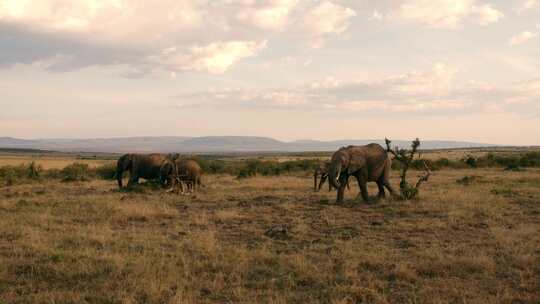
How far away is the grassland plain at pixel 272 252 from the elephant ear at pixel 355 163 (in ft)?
4.06

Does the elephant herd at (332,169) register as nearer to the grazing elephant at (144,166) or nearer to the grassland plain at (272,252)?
the grazing elephant at (144,166)

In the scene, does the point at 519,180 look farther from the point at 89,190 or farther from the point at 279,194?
the point at 89,190

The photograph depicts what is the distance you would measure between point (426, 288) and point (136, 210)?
387 inches

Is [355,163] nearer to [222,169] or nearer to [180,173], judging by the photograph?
[180,173]

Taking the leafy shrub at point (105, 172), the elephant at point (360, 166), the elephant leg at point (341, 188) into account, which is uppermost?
the elephant at point (360, 166)

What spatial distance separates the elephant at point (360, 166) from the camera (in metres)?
16.8

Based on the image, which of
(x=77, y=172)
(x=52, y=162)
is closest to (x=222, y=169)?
(x=77, y=172)

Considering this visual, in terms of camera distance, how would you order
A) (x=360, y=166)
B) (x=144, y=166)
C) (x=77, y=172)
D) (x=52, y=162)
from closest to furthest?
(x=360, y=166)
(x=144, y=166)
(x=77, y=172)
(x=52, y=162)

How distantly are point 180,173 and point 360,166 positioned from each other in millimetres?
8992

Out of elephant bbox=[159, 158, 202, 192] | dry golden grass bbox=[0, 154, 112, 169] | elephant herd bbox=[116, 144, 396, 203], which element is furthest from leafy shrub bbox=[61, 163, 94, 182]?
elephant bbox=[159, 158, 202, 192]

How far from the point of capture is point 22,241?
35.5 ft

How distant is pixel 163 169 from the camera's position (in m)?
22.0

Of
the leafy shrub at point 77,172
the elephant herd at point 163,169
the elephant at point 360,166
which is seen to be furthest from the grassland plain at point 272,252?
the leafy shrub at point 77,172

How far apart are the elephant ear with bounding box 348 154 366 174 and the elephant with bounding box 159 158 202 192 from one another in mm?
8142
